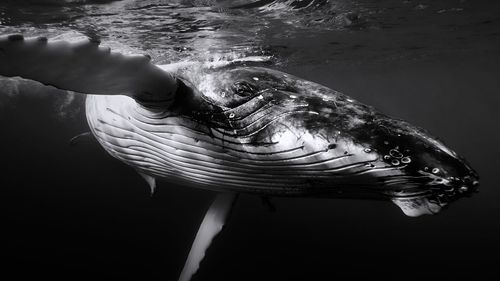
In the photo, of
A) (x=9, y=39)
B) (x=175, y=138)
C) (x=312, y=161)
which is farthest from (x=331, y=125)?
(x=9, y=39)

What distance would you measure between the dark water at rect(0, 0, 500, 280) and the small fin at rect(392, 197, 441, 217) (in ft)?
17.3

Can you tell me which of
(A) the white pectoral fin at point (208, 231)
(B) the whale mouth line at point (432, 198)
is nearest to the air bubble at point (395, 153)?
(B) the whale mouth line at point (432, 198)

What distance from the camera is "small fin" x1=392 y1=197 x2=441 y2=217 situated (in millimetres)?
2084

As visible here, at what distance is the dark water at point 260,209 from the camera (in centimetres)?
1198

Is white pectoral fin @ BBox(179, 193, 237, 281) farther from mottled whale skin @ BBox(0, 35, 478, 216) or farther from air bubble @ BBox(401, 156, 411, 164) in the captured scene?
air bubble @ BBox(401, 156, 411, 164)

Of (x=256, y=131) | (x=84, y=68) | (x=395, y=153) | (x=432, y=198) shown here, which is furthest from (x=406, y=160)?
(x=84, y=68)

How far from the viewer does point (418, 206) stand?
2.13 m

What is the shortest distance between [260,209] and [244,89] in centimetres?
2338

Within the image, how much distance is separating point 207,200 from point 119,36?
16.3m

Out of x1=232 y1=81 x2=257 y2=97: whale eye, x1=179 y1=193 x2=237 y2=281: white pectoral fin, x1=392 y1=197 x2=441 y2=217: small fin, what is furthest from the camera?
x1=179 y1=193 x2=237 y2=281: white pectoral fin

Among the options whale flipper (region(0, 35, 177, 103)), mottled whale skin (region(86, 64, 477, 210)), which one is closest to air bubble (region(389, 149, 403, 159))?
mottled whale skin (region(86, 64, 477, 210))

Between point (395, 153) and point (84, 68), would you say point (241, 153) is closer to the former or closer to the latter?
point (395, 153)

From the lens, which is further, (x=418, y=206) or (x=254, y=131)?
(x=254, y=131)

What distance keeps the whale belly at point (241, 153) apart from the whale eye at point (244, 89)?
320 millimetres
